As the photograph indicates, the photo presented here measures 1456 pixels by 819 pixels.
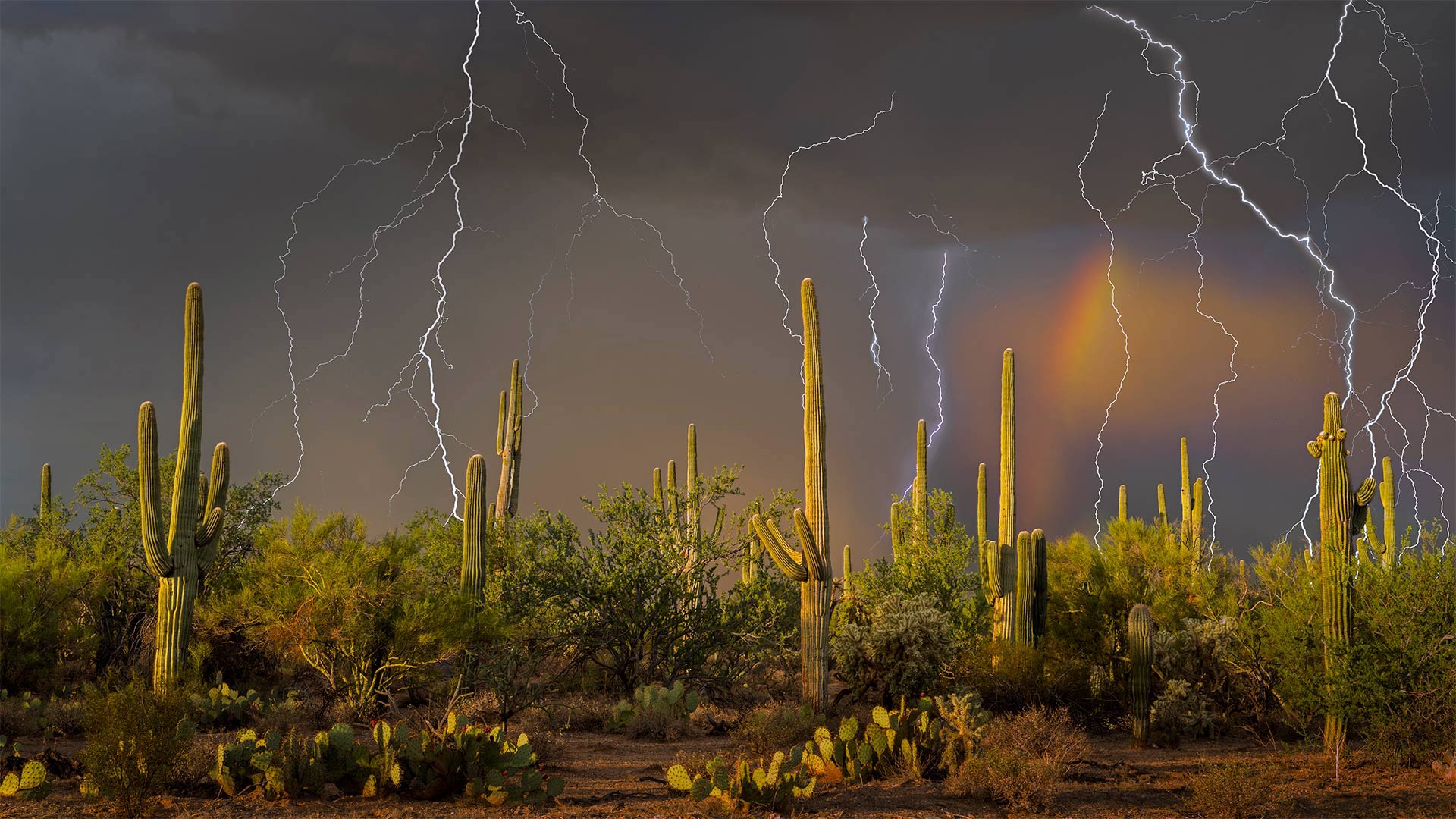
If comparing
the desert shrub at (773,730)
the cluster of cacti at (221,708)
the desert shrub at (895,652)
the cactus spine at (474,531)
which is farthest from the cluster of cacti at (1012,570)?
the cluster of cacti at (221,708)

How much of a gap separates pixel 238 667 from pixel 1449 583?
2190cm

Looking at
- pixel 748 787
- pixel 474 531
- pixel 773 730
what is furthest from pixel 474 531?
pixel 748 787

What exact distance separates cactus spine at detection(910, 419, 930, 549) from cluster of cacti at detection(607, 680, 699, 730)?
10253 mm

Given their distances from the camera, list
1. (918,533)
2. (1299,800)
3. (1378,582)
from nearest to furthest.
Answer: (1299,800) < (1378,582) < (918,533)

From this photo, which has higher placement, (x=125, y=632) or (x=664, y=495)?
(x=664, y=495)

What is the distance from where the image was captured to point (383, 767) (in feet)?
41.2

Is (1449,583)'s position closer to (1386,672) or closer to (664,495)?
(1386,672)

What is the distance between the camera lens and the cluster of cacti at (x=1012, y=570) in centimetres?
2302

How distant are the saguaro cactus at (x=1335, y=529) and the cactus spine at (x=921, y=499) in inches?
477

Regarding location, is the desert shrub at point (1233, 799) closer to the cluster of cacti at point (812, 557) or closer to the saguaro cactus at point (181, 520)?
the cluster of cacti at point (812, 557)

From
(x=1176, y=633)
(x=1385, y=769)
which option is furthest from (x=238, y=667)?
(x=1385, y=769)

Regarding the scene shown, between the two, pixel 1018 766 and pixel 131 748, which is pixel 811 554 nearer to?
pixel 1018 766

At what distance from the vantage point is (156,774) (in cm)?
1215

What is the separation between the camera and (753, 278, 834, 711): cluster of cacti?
19188mm
